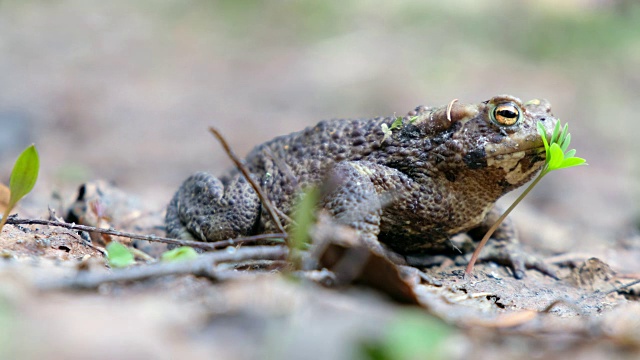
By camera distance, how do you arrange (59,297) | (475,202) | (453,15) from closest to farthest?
(59,297) → (475,202) → (453,15)

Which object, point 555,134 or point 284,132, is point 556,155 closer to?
point 555,134

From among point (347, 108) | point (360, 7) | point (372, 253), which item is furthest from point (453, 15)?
point (372, 253)

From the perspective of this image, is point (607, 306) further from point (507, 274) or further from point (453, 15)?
point (453, 15)

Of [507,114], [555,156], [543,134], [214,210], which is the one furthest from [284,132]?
[555,156]

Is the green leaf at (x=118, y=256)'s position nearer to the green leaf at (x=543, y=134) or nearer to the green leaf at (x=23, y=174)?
the green leaf at (x=23, y=174)

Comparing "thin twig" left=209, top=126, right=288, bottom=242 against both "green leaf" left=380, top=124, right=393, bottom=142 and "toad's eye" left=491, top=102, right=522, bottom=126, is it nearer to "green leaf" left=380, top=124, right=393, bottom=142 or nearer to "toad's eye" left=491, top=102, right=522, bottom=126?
"green leaf" left=380, top=124, right=393, bottom=142
